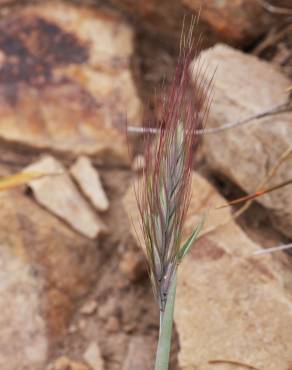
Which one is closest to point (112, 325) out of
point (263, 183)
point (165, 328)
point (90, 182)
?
point (90, 182)

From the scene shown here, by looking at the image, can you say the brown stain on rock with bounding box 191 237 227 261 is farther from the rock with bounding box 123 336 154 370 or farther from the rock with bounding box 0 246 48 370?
the rock with bounding box 0 246 48 370

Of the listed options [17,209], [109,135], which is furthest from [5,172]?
[109,135]

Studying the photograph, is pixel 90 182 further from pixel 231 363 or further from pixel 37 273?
pixel 231 363

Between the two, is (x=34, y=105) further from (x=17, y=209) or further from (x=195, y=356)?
(x=195, y=356)

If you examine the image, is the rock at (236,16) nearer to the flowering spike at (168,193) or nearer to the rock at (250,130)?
the rock at (250,130)

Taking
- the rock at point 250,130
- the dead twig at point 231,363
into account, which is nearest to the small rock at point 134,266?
the rock at point 250,130

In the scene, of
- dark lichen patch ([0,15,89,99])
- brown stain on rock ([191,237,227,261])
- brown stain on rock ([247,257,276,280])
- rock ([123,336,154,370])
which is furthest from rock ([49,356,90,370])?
dark lichen patch ([0,15,89,99])

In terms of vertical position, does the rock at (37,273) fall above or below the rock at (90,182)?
below
